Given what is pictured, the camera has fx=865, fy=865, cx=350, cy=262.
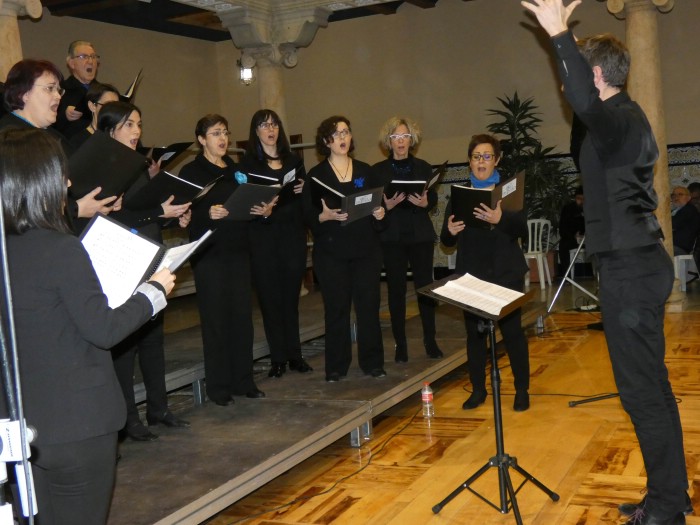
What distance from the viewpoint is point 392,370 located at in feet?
17.5

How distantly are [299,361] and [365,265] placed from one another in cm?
77

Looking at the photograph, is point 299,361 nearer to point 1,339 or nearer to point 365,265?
point 365,265

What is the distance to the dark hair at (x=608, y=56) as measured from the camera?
2.96 metres

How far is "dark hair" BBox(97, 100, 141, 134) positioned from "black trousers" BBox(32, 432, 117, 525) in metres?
2.06

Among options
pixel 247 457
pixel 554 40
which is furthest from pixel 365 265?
pixel 554 40

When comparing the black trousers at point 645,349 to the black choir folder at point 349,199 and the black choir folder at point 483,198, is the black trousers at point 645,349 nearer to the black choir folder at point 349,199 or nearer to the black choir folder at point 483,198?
the black choir folder at point 483,198

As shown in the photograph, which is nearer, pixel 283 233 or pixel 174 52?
pixel 283 233

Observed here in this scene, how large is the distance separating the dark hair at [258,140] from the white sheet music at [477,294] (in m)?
1.96

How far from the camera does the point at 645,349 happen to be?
303 cm

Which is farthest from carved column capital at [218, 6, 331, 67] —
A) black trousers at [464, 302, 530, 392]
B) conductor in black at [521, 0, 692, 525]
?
conductor in black at [521, 0, 692, 525]

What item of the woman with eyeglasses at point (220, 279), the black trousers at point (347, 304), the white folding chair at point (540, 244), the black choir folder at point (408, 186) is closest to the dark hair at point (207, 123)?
the woman with eyeglasses at point (220, 279)

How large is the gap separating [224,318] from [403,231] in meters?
1.42

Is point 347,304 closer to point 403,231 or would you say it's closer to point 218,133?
point 403,231

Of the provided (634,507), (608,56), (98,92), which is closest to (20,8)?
(98,92)
